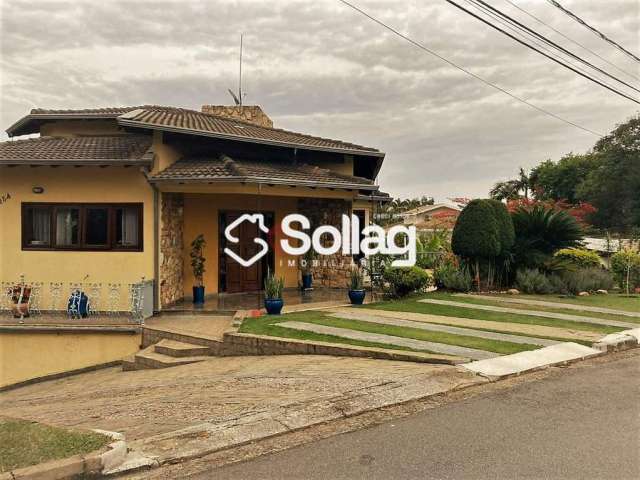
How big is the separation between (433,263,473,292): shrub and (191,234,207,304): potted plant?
23.7ft

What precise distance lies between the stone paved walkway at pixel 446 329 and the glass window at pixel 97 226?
223 inches

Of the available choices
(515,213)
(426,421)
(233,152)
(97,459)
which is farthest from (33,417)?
(515,213)

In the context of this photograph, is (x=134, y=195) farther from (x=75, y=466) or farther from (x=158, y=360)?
(x=75, y=466)

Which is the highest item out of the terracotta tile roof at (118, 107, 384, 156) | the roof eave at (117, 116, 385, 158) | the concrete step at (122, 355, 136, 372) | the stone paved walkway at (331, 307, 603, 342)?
the terracotta tile roof at (118, 107, 384, 156)

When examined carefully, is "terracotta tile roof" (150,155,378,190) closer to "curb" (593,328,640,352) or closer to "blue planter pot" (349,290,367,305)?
"blue planter pot" (349,290,367,305)

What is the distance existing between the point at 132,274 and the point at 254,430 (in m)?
7.80

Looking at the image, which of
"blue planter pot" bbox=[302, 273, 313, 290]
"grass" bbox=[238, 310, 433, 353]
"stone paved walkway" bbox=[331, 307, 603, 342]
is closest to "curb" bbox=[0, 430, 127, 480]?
"grass" bbox=[238, 310, 433, 353]

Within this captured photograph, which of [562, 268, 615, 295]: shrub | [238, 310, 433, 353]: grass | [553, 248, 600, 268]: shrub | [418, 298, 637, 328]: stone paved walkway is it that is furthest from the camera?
[553, 248, 600, 268]: shrub

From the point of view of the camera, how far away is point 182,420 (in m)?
5.52

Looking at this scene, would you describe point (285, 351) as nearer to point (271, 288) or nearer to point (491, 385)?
point (271, 288)

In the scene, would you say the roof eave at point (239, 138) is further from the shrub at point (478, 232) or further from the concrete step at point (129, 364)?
the concrete step at point (129, 364)

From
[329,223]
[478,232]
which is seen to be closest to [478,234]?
[478,232]

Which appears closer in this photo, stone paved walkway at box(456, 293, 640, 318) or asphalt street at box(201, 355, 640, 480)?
asphalt street at box(201, 355, 640, 480)

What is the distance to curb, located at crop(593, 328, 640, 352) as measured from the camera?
8930 mm
